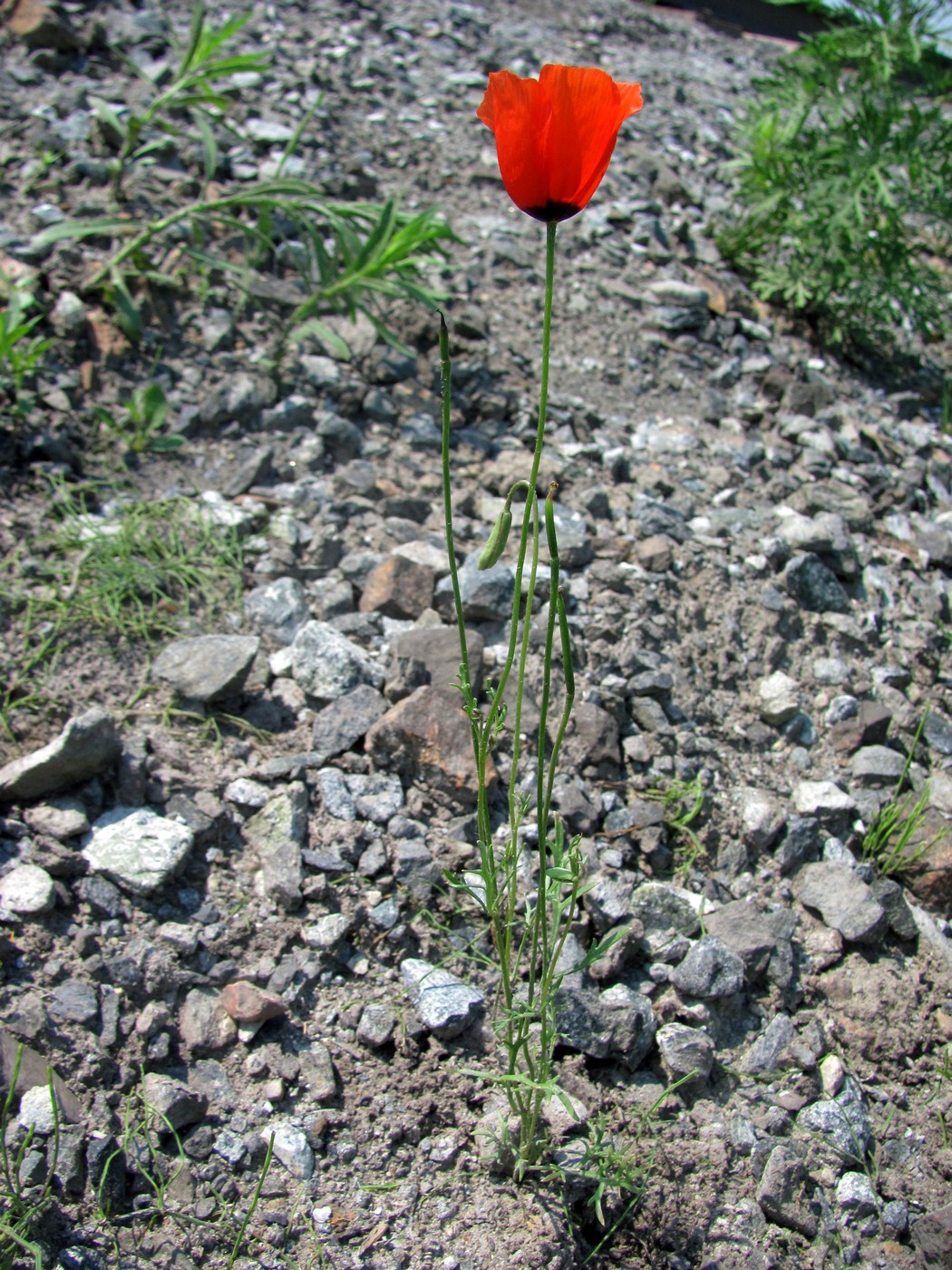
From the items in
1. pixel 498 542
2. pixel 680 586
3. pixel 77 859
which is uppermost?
pixel 498 542

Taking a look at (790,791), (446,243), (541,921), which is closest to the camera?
(541,921)

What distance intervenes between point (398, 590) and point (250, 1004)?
1.06 metres

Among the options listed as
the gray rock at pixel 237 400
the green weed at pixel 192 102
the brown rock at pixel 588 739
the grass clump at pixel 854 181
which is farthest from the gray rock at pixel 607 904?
Result: the green weed at pixel 192 102

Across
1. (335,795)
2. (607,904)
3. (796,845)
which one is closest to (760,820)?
(796,845)

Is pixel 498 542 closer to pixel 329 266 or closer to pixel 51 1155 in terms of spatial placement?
pixel 51 1155

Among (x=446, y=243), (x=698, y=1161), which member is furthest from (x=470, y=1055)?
(x=446, y=243)

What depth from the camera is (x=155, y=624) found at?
229 cm

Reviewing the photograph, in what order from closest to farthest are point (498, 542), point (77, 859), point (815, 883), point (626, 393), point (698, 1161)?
point (498, 542)
point (698, 1161)
point (77, 859)
point (815, 883)
point (626, 393)

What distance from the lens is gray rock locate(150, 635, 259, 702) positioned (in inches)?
84.3

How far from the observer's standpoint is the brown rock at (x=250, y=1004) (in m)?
1.70

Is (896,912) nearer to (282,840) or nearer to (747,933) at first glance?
(747,933)

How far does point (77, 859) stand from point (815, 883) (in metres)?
1.51

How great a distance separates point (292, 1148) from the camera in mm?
1577

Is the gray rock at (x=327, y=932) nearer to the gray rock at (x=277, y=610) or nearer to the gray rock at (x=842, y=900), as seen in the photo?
the gray rock at (x=277, y=610)
